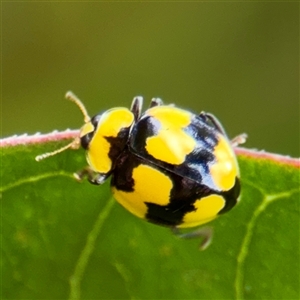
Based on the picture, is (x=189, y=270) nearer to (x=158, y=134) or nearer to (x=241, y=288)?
(x=241, y=288)

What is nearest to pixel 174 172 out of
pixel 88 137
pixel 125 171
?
pixel 125 171

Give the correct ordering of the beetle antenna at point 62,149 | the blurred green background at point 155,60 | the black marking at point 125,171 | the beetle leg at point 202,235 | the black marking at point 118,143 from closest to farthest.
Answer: the beetle antenna at point 62,149 < the beetle leg at point 202,235 < the black marking at point 125,171 < the black marking at point 118,143 < the blurred green background at point 155,60

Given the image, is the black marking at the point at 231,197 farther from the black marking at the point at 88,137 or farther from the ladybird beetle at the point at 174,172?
the black marking at the point at 88,137

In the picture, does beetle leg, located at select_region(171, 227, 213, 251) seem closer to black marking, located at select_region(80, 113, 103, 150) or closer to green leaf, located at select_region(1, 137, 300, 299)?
green leaf, located at select_region(1, 137, 300, 299)

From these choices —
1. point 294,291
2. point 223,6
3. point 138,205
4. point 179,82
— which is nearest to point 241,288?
point 294,291

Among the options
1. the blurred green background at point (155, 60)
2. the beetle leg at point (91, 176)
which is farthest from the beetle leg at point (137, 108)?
the blurred green background at point (155, 60)
